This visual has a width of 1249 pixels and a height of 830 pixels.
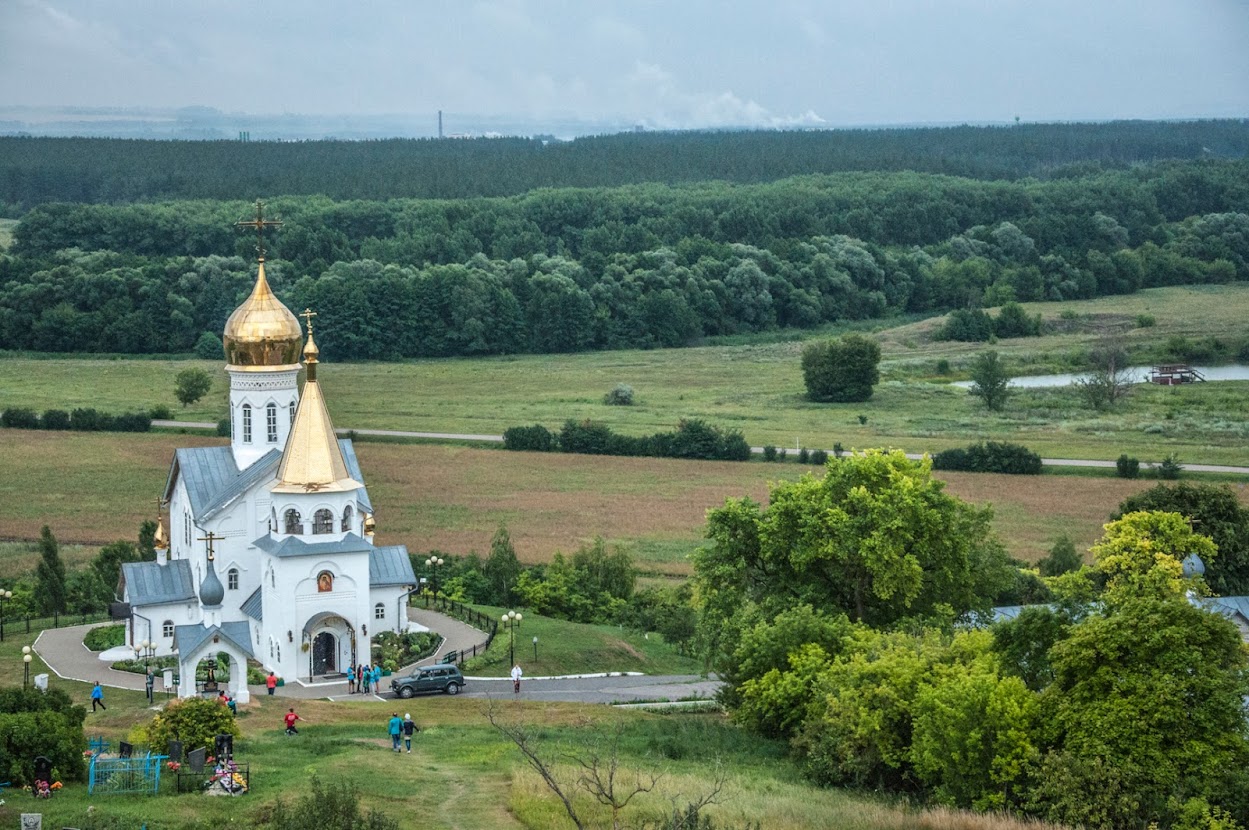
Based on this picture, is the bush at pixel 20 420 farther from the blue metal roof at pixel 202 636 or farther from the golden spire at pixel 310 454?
the blue metal roof at pixel 202 636

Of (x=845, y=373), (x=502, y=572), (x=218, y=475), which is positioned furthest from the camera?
(x=845, y=373)

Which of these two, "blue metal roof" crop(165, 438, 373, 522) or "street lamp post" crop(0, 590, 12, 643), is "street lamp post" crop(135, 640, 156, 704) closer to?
"blue metal roof" crop(165, 438, 373, 522)

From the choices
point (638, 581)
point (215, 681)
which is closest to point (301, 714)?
point (215, 681)

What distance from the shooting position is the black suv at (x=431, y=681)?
1395 inches

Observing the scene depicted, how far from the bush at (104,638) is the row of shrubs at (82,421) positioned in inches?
1233

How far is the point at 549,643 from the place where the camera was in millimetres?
40469

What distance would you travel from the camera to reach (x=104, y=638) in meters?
39.8

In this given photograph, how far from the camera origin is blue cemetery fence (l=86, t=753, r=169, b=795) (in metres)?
23.6

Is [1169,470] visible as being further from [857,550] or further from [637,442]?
[857,550]

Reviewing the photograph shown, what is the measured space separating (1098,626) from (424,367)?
70.0 metres

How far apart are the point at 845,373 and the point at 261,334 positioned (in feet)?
147

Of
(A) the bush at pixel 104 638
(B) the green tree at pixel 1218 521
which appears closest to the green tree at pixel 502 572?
(A) the bush at pixel 104 638

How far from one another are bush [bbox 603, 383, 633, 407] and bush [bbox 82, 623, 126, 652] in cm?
4099

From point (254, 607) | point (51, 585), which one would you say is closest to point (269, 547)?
point (254, 607)
